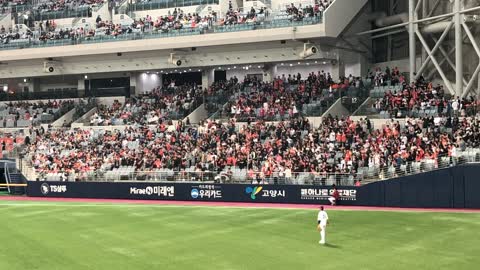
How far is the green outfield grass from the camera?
17734mm

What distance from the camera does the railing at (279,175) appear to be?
29000 mm

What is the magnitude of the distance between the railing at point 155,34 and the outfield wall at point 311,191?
14271 millimetres

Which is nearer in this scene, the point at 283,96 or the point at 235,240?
the point at 235,240

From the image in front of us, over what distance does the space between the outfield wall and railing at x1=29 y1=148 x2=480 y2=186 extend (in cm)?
37

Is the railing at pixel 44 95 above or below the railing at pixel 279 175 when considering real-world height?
above

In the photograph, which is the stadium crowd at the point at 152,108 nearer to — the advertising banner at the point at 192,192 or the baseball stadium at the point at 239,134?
the baseball stadium at the point at 239,134

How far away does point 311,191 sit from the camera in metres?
32.1

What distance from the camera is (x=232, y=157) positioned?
36.1 m

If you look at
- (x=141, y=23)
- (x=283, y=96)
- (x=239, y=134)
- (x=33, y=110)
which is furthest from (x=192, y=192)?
(x=33, y=110)

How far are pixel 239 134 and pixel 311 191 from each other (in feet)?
29.2

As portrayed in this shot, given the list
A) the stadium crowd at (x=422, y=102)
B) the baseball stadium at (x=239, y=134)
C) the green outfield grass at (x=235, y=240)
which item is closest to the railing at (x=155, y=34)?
the baseball stadium at (x=239, y=134)

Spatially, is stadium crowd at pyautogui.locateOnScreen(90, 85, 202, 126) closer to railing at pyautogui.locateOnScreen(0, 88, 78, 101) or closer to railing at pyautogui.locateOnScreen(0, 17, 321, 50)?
railing at pyautogui.locateOnScreen(0, 17, 321, 50)

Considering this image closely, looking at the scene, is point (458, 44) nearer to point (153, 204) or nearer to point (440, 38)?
point (440, 38)

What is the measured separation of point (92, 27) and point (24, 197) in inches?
785
